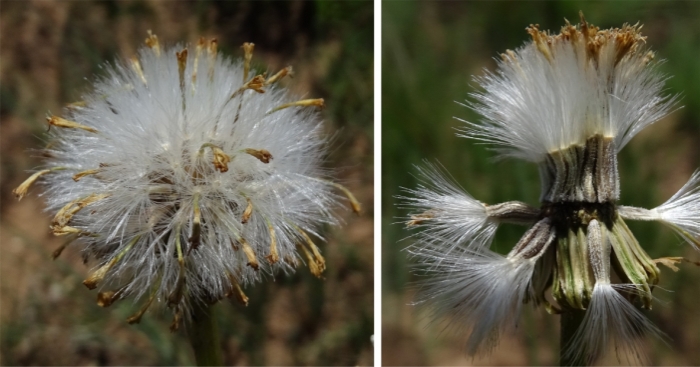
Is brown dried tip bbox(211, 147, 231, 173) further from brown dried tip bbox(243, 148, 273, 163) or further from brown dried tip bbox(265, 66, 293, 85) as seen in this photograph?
brown dried tip bbox(265, 66, 293, 85)

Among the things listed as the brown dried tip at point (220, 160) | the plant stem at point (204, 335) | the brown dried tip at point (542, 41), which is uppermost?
the brown dried tip at point (542, 41)

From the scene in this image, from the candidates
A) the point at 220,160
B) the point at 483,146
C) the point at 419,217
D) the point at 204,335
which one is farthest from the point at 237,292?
the point at 483,146

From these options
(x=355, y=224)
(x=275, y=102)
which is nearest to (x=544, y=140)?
(x=275, y=102)

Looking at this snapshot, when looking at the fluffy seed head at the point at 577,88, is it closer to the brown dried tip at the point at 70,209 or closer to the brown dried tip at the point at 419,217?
the brown dried tip at the point at 419,217

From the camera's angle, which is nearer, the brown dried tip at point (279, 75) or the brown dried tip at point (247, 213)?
the brown dried tip at point (247, 213)

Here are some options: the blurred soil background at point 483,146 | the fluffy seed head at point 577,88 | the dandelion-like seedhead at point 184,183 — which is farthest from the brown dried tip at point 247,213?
the blurred soil background at point 483,146

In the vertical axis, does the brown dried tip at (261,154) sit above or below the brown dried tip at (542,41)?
below

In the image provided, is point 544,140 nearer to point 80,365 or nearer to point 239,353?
point 239,353

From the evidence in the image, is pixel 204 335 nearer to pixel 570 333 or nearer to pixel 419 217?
pixel 419 217

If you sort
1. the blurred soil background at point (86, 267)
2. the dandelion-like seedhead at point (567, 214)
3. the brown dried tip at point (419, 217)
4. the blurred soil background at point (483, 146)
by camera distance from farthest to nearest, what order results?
the blurred soil background at point (86, 267), the blurred soil background at point (483, 146), the brown dried tip at point (419, 217), the dandelion-like seedhead at point (567, 214)
